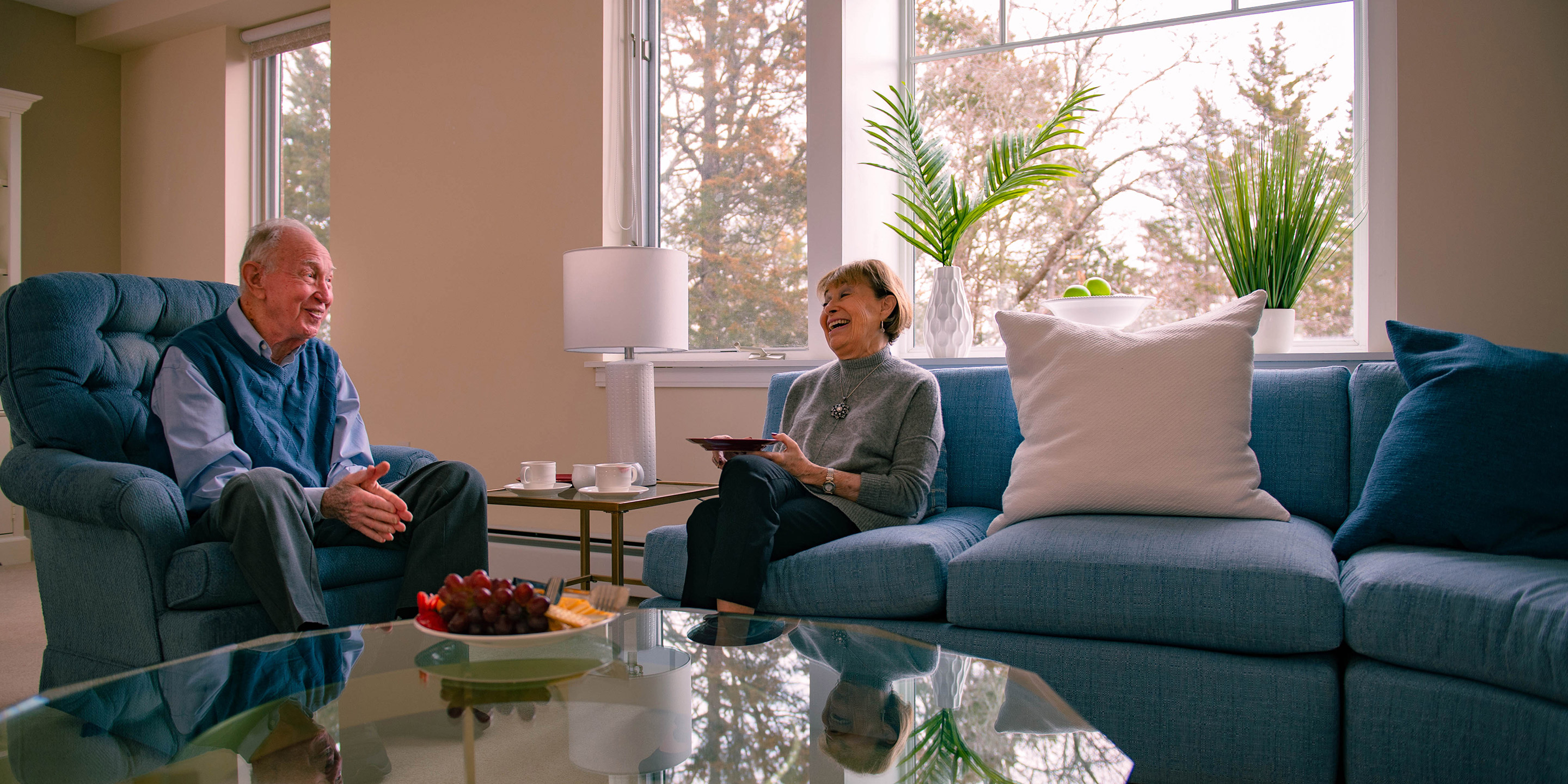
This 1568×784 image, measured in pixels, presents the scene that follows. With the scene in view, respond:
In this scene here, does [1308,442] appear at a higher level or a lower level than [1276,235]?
lower

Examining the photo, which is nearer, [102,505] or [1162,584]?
[1162,584]

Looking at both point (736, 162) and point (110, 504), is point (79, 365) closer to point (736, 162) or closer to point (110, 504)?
point (110, 504)

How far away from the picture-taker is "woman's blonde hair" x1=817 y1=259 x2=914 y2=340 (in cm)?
252

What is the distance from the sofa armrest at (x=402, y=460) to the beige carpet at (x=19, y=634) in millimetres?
790

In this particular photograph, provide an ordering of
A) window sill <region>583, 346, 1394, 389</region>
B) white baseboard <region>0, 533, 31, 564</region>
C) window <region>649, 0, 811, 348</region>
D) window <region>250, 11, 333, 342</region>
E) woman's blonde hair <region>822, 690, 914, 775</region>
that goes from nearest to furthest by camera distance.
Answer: woman's blonde hair <region>822, 690, 914, 775</region> < window sill <region>583, 346, 1394, 389</region> < window <region>649, 0, 811, 348</region> < white baseboard <region>0, 533, 31, 564</region> < window <region>250, 11, 333, 342</region>

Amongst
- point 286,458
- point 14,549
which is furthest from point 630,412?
point 14,549

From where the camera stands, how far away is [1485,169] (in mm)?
2455

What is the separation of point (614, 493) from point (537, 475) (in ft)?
1.00

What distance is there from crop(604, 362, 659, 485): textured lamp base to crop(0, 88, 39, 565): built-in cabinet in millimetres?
3414

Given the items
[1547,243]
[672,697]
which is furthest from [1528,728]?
[1547,243]

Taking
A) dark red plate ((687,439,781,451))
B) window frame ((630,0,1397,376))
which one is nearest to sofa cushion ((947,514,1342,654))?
dark red plate ((687,439,781,451))

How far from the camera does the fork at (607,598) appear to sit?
1414 millimetres

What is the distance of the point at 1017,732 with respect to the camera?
102cm

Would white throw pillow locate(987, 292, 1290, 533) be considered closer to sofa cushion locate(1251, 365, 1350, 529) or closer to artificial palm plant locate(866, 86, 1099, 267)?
sofa cushion locate(1251, 365, 1350, 529)
